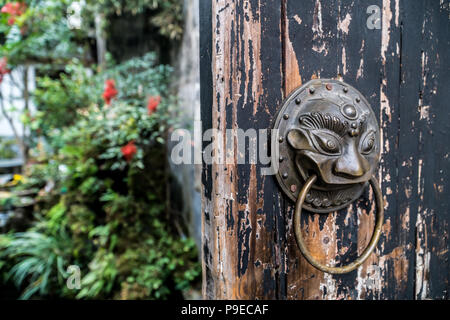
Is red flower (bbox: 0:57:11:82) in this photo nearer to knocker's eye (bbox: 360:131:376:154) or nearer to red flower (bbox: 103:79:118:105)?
red flower (bbox: 103:79:118:105)

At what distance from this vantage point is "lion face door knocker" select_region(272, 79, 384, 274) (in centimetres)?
44

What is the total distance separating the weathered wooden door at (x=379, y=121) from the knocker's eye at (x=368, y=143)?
8 cm

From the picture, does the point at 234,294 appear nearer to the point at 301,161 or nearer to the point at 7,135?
the point at 301,161

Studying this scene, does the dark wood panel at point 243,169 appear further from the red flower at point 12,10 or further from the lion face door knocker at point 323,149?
the red flower at point 12,10

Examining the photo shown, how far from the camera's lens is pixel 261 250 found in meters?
0.47

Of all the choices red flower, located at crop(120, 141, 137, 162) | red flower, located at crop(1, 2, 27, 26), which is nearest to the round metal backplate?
red flower, located at crop(120, 141, 137, 162)

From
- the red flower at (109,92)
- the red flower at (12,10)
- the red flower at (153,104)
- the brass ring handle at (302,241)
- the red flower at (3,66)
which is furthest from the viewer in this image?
the red flower at (3,66)

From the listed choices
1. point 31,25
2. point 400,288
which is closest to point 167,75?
point 31,25

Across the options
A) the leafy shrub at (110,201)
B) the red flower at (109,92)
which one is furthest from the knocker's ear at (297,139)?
the red flower at (109,92)

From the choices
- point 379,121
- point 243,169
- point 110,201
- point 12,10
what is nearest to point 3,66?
point 12,10

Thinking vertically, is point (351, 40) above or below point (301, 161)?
above

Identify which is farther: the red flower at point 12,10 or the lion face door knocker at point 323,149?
the red flower at point 12,10

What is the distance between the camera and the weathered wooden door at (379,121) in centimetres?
45
